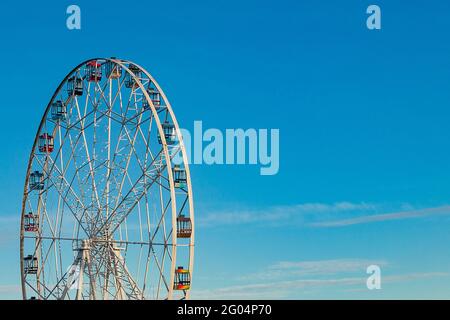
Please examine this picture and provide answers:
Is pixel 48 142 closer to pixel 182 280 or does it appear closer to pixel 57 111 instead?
pixel 57 111

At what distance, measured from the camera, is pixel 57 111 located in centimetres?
6225

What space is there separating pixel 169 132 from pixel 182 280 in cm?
836

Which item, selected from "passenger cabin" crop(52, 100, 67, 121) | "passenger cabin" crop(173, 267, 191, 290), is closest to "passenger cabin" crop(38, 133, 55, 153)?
"passenger cabin" crop(52, 100, 67, 121)

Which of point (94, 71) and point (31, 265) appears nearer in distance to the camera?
point (94, 71)

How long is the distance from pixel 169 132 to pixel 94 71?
9.80 metres

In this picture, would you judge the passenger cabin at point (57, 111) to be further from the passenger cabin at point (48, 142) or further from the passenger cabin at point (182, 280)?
the passenger cabin at point (182, 280)

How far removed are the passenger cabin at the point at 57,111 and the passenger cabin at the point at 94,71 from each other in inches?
163

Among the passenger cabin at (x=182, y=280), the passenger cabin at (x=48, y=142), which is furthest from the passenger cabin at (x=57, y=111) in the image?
the passenger cabin at (x=182, y=280)

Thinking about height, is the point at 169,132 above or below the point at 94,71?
below

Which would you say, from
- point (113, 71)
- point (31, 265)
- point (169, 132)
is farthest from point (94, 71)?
point (31, 265)

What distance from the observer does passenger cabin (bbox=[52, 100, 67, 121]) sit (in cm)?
6191

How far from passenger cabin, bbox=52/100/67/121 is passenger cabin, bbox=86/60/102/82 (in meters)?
4.15

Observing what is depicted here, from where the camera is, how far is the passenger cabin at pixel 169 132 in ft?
167
